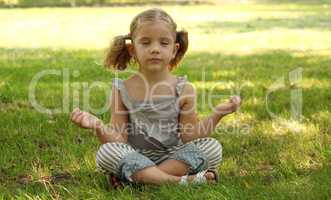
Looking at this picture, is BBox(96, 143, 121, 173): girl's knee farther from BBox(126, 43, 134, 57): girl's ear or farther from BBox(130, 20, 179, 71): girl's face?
BBox(126, 43, 134, 57): girl's ear

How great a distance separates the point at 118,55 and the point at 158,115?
434 mm

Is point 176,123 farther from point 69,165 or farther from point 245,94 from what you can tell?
point 245,94

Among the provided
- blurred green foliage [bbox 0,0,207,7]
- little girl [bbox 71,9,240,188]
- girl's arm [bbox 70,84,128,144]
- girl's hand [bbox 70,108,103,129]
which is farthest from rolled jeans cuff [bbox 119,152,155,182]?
blurred green foliage [bbox 0,0,207,7]

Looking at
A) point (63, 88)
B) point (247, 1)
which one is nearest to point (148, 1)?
point (247, 1)

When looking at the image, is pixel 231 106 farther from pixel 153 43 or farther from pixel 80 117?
pixel 80 117

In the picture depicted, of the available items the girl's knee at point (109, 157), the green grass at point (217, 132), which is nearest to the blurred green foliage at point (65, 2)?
the green grass at point (217, 132)

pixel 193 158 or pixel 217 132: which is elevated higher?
pixel 193 158

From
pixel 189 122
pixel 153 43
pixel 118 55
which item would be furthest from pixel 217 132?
pixel 153 43

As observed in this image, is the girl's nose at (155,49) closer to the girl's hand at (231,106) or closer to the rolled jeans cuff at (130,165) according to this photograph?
the girl's hand at (231,106)

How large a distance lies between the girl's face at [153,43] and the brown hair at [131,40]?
32mm

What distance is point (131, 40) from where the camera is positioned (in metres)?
3.53

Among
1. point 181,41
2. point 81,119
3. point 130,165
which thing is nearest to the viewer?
point 81,119

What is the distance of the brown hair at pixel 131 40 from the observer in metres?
3.40

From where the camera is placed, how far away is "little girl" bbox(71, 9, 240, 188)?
3.29 meters
